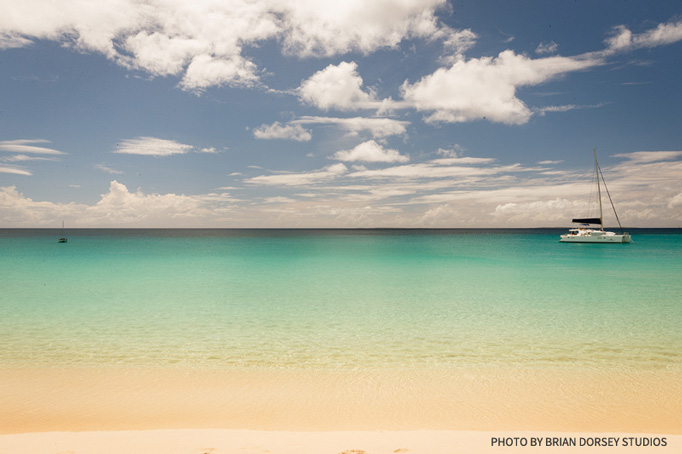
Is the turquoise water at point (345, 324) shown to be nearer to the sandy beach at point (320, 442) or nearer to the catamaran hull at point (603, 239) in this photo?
the sandy beach at point (320, 442)

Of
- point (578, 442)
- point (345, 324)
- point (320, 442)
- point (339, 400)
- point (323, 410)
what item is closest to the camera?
point (320, 442)

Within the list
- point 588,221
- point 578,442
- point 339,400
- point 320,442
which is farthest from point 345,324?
point 588,221

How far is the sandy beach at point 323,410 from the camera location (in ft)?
16.9

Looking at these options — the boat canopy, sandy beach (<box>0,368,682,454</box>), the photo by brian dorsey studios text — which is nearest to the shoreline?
sandy beach (<box>0,368,682,454</box>)

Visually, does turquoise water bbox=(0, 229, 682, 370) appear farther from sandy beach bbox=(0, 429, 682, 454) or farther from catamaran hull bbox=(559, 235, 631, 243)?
catamaran hull bbox=(559, 235, 631, 243)

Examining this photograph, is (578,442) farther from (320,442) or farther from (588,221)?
(588,221)

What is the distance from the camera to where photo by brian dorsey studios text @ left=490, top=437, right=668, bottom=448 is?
512 centimetres

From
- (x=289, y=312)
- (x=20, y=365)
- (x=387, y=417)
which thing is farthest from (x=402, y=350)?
(x=20, y=365)

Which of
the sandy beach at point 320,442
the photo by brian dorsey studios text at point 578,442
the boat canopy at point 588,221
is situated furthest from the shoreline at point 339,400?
the boat canopy at point 588,221

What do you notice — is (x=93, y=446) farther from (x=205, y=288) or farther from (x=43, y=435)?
(x=205, y=288)

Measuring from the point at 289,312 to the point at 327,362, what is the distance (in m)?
6.53

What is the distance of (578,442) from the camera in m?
5.29

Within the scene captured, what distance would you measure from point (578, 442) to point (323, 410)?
3.93 metres

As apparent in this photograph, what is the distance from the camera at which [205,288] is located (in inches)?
899
